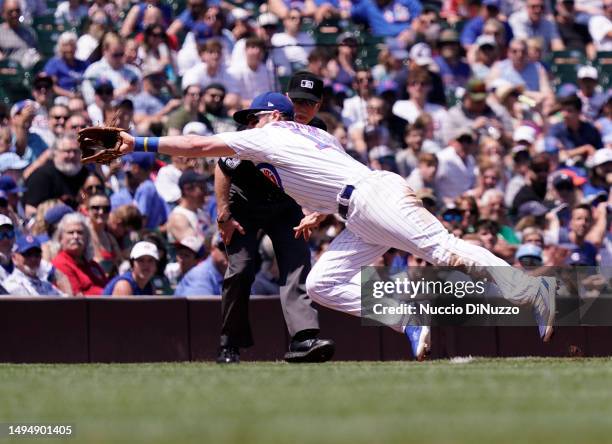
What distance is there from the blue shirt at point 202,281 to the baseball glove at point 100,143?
3057mm

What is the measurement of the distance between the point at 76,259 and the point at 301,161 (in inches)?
135

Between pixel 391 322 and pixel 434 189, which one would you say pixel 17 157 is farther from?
pixel 391 322

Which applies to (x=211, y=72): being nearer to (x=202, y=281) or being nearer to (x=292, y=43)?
(x=292, y=43)

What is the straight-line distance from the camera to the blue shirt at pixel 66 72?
1446 centimetres

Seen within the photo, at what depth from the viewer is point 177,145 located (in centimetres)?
823

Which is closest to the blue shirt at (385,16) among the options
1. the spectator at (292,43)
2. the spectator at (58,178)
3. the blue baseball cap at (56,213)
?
the spectator at (292,43)

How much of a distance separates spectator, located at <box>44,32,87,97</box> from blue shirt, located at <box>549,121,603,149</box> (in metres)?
5.80

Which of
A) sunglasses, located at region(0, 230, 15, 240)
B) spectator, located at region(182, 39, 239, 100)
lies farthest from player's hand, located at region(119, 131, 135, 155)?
spectator, located at region(182, 39, 239, 100)

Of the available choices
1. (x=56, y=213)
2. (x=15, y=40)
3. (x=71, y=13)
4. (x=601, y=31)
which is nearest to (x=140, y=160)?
(x=56, y=213)

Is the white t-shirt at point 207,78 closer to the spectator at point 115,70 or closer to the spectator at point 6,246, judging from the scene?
the spectator at point 115,70

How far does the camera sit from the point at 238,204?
9461 mm

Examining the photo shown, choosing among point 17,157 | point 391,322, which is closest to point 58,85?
point 17,157

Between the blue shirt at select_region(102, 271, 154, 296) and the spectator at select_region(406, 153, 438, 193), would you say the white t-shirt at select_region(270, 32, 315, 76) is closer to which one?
the spectator at select_region(406, 153, 438, 193)

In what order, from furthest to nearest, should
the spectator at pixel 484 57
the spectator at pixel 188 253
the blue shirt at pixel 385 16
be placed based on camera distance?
the blue shirt at pixel 385 16 < the spectator at pixel 484 57 < the spectator at pixel 188 253
